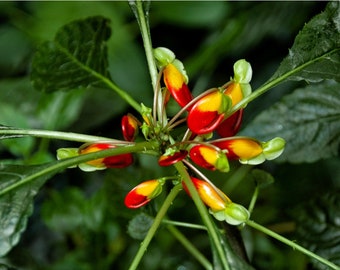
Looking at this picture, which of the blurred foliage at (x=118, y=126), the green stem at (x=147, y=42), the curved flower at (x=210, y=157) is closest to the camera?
the curved flower at (x=210, y=157)

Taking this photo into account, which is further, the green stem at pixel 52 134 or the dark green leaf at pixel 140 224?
the dark green leaf at pixel 140 224

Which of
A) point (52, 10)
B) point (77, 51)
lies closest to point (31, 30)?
point (52, 10)

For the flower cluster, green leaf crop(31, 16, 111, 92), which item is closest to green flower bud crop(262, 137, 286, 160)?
the flower cluster

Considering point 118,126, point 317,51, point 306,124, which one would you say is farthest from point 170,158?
point 118,126

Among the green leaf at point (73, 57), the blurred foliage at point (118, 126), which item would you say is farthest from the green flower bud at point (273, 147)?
the green leaf at point (73, 57)

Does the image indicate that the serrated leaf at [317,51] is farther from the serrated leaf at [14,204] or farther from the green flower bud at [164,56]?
the serrated leaf at [14,204]
